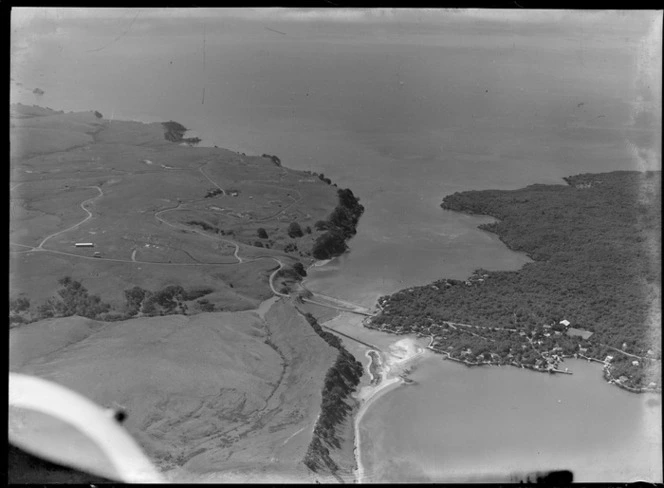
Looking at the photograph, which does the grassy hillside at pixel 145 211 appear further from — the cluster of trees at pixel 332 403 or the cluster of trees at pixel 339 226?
the cluster of trees at pixel 332 403

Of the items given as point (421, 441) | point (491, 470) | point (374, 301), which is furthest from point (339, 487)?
point (374, 301)

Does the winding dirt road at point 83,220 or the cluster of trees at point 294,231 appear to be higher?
the winding dirt road at point 83,220

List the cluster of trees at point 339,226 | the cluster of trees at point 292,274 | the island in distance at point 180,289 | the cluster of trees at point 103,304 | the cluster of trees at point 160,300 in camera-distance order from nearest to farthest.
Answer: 1. the island in distance at point 180,289
2. the cluster of trees at point 103,304
3. the cluster of trees at point 160,300
4. the cluster of trees at point 292,274
5. the cluster of trees at point 339,226

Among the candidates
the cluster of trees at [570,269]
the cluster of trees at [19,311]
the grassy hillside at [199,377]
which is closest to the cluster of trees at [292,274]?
the grassy hillside at [199,377]

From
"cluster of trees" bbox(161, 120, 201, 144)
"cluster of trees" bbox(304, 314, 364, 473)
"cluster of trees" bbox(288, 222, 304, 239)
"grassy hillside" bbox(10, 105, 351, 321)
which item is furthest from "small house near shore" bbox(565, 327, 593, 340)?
"cluster of trees" bbox(161, 120, 201, 144)

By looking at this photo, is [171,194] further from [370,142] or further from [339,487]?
[339,487]

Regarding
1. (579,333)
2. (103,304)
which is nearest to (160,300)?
(103,304)

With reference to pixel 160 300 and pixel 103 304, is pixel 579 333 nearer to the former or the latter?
pixel 160 300
